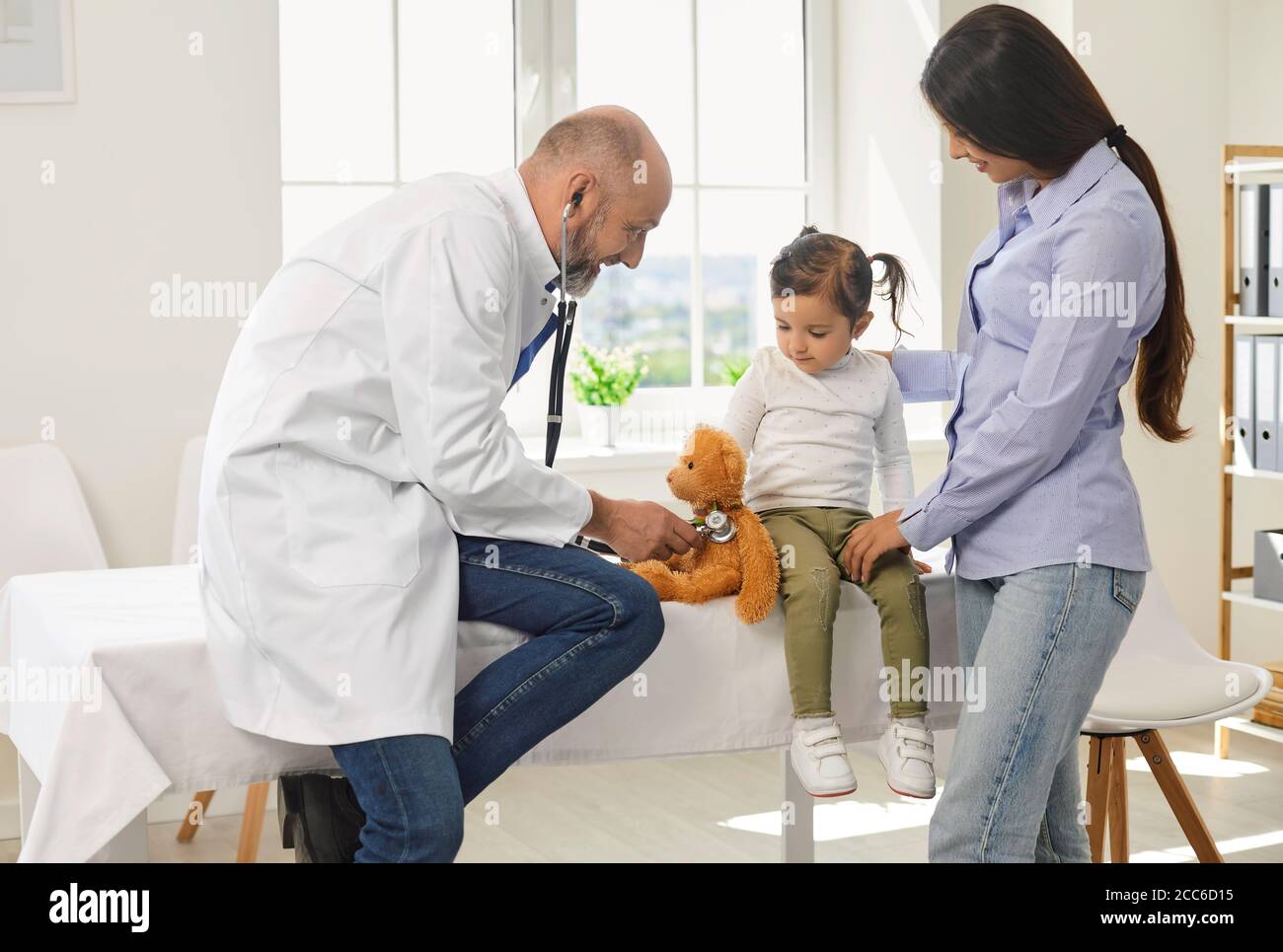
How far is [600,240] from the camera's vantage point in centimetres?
180

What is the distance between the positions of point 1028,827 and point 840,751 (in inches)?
12.3

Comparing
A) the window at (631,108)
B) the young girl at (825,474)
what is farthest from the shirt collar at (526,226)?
the window at (631,108)

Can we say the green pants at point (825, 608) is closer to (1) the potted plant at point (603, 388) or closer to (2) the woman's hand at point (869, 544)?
(2) the woman's hand at point (869, 544)

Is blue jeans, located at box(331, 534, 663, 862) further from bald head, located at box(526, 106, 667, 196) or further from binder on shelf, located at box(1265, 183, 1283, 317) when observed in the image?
binder on shelf, located at box(1265, 183, 1283, 317)

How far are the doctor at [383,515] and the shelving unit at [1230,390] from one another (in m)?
2.30

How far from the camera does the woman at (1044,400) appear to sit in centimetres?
158

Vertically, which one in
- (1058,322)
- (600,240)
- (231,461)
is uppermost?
(600,240)

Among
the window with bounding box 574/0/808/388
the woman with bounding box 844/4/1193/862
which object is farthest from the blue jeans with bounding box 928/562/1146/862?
the window with bounding box 574/0/808/388

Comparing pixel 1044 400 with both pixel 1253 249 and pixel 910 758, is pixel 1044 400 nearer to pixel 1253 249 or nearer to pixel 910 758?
pixel 910 758

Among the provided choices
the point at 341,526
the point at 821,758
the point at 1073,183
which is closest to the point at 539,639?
the point at 341,526

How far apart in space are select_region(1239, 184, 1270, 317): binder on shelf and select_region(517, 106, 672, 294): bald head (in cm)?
216

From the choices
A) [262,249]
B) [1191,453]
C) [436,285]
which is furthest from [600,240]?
[1191,453]

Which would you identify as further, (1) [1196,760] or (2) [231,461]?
(1) [1196,760]
